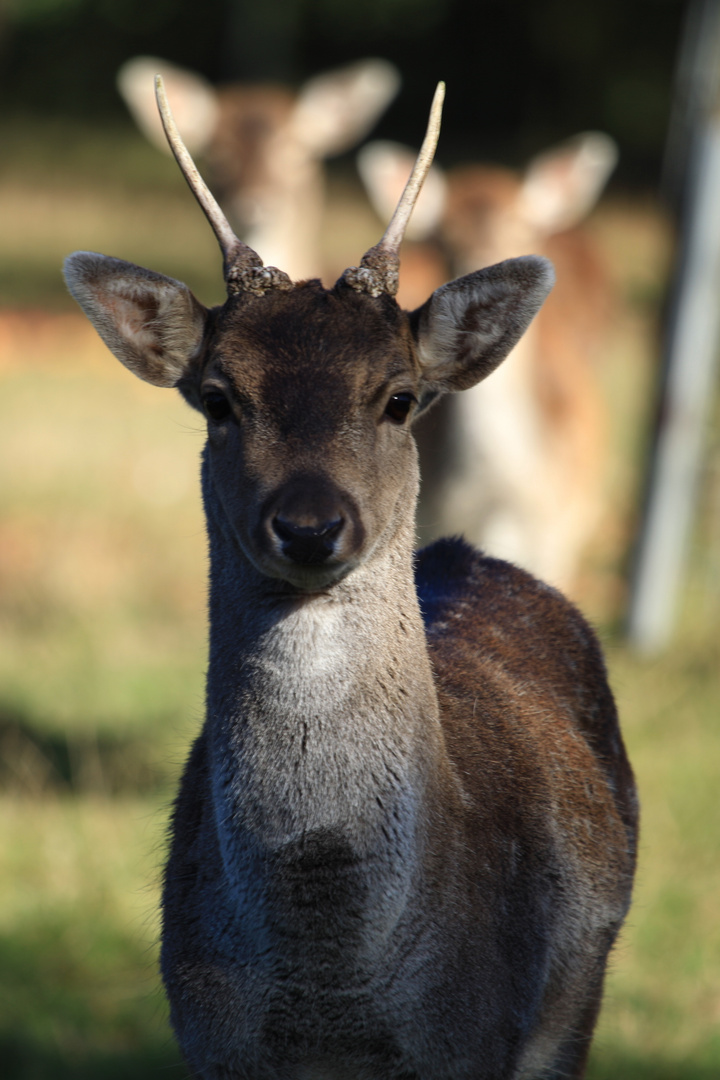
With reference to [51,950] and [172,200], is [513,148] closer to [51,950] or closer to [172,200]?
[172,200]

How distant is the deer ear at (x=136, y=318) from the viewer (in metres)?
2.95

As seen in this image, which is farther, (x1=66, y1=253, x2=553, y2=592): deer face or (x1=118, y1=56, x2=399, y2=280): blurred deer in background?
(x1=118, y1=56, x2=399, y2=280): blurred deer in background

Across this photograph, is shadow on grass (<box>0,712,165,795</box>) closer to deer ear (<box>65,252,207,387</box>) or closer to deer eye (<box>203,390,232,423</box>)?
deer ear (<box>65,252,207,387</box>)

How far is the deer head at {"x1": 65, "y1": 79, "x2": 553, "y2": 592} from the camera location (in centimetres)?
259

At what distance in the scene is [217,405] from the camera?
2824mm

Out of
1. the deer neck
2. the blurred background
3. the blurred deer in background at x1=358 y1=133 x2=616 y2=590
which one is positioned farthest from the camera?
the blurred deer in background at x1=358 y1=133 x2=616 y2=590

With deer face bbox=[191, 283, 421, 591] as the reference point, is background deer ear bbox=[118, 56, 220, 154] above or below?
above

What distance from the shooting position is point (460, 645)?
345 centimetres

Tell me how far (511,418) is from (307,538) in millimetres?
5215

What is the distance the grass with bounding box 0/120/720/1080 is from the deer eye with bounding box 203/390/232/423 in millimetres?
1219

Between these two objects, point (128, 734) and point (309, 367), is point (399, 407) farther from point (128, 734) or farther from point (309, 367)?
point (128, 734)

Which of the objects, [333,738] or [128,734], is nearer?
[333,738]

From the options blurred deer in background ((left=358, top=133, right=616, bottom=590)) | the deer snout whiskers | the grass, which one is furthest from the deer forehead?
blurred deer in background ((left=358, top=133, right=616, bottom=590))

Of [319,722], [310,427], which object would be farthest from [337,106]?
[319,722]
